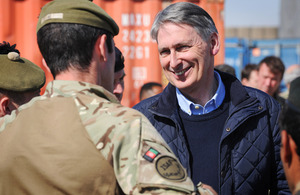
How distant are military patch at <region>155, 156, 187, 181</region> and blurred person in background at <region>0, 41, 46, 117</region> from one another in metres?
1.18

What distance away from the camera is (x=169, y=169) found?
1376 mm

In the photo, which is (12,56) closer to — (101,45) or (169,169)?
(101,45)

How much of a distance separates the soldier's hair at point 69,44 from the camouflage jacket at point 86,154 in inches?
5.6

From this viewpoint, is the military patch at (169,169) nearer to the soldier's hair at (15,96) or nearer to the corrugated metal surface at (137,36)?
the soldier's hair at (15,96)

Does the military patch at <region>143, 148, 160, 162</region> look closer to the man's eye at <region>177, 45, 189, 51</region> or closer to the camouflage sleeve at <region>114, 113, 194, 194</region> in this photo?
the camouflage sleeve at <region>114, 113, 194, 194</region>

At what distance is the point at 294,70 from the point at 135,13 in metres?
4.95

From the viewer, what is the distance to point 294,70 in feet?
29.1

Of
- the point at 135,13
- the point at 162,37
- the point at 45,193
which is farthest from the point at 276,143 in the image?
the point at 135,13

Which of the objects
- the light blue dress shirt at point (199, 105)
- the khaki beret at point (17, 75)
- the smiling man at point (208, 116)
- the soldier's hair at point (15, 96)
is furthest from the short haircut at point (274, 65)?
the soldier's hair at point (15, 96)

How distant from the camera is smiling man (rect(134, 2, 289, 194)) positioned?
2.15 metres

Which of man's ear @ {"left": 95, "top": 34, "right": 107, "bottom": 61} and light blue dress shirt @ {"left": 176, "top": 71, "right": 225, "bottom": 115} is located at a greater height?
man's ear @ {"left": 95, "top": 34, "right": 107, "bottom": 61}

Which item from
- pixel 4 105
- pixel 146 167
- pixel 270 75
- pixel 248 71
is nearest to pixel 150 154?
pixel 146 167

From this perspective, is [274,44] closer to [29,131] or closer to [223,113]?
[223,113]

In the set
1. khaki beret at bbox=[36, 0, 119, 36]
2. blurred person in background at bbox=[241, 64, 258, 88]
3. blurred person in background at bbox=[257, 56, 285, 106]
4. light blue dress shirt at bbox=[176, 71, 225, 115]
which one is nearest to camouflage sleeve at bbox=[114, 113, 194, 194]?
khaki beret at bbox=[36, 0, 119, 36]
